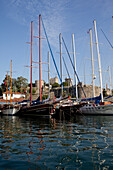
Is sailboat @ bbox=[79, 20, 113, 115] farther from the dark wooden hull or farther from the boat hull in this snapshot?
the boat hull

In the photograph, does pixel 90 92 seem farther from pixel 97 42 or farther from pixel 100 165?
pixel 100 165

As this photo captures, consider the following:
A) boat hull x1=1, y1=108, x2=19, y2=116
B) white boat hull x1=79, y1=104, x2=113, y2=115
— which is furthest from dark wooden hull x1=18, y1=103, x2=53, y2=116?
white boat hull x1=79, y1=104, x2=113, y2=115

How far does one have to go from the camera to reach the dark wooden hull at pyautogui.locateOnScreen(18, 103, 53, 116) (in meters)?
24.8

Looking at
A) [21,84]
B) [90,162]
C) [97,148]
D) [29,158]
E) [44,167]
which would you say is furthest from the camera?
[21,84]

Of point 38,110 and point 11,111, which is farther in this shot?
point 11,111

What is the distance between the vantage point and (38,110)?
26.3 metres

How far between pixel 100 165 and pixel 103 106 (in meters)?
25.2

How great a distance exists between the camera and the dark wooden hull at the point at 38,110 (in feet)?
81.4

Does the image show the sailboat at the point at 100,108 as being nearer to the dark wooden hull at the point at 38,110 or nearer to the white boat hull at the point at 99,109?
the white boat hull at the point at 99,109

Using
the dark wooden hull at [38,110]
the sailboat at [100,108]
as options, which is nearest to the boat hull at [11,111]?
the dark wooden hull at [38,110]

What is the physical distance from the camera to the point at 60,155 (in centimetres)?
532

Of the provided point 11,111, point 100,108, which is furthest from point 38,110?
point 100,108

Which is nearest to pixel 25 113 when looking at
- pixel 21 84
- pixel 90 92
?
pixel 90 92

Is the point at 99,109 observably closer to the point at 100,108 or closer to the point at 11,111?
the point at 100,108
